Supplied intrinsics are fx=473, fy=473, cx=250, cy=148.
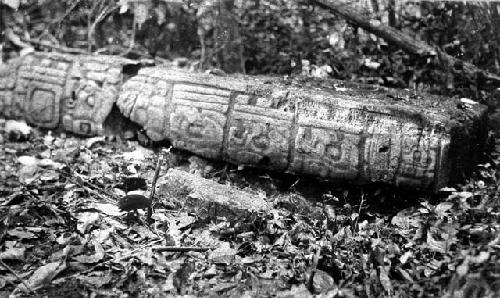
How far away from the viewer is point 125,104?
461cm

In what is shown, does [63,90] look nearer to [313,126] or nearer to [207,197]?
[207,197]

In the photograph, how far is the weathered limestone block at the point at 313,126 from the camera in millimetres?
3686

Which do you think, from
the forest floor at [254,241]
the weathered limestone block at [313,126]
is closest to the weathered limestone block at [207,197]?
the forest floor at [254,241]

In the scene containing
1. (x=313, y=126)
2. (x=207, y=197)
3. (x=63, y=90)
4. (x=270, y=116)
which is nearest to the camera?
(x=207, y=197)

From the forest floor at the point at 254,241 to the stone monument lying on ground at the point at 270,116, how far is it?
0.81 ft

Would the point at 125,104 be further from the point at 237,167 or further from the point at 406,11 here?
the point at 406,11

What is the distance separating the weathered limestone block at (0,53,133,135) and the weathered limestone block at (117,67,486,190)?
284 mm

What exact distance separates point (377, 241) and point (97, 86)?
124 inches

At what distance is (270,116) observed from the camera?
4.04m

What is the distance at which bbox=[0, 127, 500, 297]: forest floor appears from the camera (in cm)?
277

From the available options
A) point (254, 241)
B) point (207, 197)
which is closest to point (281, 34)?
point (207, 197)

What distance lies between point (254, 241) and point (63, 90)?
2.78 metres

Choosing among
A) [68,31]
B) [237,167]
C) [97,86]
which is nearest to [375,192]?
[237,167]

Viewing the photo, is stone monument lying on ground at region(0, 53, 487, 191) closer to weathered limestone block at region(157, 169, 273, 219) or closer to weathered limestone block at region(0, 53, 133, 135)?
weathered limestone block at region(0, 53, 133, 135)
